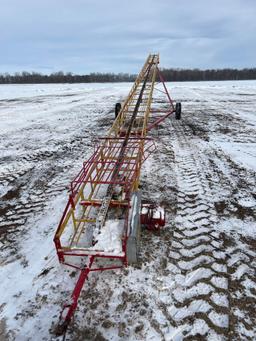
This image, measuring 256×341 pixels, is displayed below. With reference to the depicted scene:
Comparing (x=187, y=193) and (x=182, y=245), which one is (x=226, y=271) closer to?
(x=182, y=245)

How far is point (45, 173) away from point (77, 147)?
2443 mm

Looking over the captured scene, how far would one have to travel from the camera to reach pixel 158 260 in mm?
4207

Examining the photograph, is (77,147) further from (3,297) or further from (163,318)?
(163,318)

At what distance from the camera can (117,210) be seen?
4.79 metres

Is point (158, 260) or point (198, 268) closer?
point (198, 268)

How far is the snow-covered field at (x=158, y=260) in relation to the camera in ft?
10.8

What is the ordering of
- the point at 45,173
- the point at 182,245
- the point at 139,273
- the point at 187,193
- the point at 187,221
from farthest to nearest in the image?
the point at 45,173
the point at 187,193
the point at 187,221
the point at 182,245
the point at 139,273

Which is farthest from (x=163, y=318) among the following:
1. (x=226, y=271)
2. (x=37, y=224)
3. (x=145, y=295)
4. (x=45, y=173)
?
(x=45, y=173)

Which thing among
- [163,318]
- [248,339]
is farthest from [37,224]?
[248,339]

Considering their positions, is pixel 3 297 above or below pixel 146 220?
below

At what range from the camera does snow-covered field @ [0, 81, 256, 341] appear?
10.8ft

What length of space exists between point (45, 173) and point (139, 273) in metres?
4.67

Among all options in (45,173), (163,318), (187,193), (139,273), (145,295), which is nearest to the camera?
(163,318)

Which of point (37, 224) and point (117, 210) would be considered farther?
point (37, 224)
